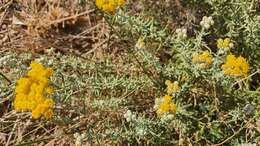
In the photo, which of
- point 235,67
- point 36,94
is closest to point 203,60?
point 235,67

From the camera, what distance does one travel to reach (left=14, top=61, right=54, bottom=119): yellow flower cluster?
2184 millimetres

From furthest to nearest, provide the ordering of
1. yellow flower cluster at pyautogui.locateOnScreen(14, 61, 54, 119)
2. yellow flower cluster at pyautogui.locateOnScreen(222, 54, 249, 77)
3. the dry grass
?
1. the dry grass
2. yellow flower cluster at pyautogui.locateOnScreen(222, 54, 249, 77)
3. yellow flower cluster at pyautogui.locateOnScreen(14, 61, 54, 119)

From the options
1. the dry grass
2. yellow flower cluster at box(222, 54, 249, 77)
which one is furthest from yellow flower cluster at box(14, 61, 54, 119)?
yellow flower cluster at box(222, 54, 249, 77)

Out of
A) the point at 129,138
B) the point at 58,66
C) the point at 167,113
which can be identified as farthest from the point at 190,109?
the point at 58,66

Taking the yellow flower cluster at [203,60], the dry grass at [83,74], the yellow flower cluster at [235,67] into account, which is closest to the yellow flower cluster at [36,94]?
the dry grass at [83,74]

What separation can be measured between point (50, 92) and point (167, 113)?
0.59 meters

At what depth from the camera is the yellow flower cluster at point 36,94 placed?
2.18 m

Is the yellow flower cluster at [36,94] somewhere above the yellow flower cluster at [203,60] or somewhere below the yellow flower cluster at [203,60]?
below

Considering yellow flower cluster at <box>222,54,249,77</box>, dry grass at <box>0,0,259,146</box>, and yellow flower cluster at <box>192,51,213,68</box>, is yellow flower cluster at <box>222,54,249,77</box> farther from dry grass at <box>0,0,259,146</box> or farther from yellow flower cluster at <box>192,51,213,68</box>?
dry grass at <box>0,0,259,146</box>

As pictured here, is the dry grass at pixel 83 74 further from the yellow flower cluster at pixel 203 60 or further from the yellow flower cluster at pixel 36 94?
the yellow flower cluster at pixel 203 60

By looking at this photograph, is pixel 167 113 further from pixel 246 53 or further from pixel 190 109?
pixel 246 53

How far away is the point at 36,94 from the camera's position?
7.28 ft

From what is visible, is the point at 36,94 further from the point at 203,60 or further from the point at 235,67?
the point at 235,67

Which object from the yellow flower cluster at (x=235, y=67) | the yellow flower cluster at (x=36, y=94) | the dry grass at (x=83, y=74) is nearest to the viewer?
the yellow flower cluster at (x=36, y=94)
